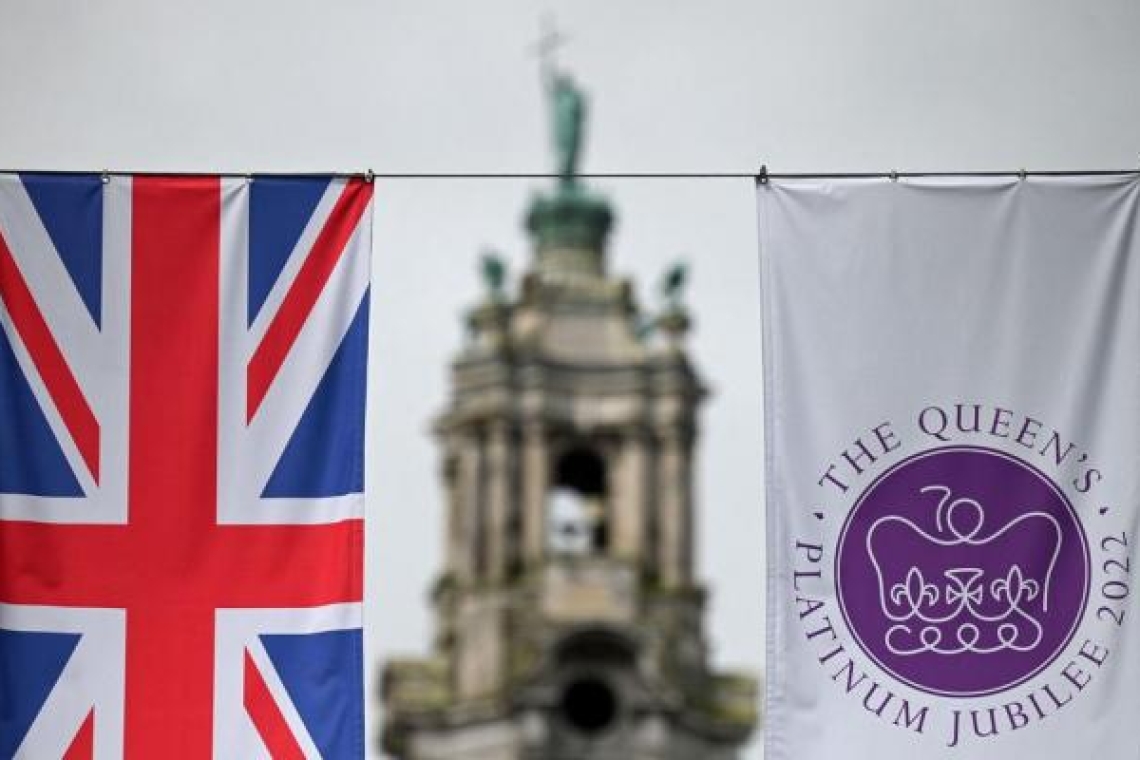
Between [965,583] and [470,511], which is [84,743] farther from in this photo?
[470,511]

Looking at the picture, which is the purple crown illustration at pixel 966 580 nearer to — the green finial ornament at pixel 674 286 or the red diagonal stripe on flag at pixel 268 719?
the red diagonal stripe on flag at pixel 268 719

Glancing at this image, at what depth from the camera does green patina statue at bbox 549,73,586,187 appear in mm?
120875

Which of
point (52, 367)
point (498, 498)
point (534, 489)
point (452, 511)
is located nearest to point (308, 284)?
point (52, 367)

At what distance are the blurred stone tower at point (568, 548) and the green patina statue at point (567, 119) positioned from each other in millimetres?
70

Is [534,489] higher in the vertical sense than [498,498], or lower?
higher

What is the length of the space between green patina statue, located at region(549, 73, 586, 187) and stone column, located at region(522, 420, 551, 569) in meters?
8.52

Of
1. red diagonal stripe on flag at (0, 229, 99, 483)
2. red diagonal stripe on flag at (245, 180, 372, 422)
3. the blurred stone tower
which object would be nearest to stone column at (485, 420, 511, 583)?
the blurred stone tower

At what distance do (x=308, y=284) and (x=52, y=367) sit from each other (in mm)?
1705

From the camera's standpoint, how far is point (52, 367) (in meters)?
24.3

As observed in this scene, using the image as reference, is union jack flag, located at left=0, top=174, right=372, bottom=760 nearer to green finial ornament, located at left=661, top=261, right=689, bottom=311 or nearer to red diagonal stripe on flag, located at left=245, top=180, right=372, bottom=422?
red diagonal stripe on flag, located at left=245, top=180, right=372, bottom=422

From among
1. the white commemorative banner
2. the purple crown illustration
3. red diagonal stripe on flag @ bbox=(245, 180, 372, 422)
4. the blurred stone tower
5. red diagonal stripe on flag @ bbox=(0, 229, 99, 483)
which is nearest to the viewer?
the white commemorative banner

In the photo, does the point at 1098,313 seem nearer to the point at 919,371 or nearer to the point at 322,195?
the point at 919,371

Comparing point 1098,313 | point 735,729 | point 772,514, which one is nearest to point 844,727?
point 772,514

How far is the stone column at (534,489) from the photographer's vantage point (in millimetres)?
119062
